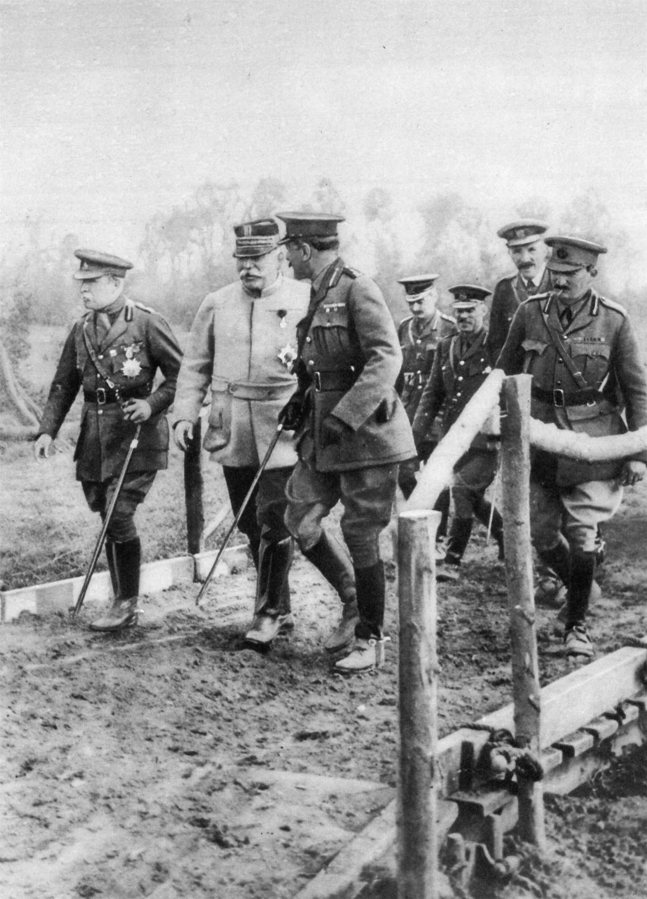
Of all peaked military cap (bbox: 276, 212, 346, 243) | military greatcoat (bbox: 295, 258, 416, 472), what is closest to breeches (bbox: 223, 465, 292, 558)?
military greatcoat (bbox: 295, 258, 416, 472)

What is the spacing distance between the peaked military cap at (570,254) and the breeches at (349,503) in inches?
51.0

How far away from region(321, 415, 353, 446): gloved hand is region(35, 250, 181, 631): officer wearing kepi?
1.23m

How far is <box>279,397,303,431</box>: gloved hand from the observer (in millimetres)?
4746

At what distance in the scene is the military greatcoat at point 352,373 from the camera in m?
4.45

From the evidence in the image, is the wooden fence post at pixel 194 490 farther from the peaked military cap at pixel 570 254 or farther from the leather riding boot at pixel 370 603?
the peaked military cap at pixel 570 254

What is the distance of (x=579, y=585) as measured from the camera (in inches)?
196

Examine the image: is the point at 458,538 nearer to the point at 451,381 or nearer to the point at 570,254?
the point at 451,381

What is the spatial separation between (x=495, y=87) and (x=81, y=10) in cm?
258

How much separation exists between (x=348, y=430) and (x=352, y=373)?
0.32 meters

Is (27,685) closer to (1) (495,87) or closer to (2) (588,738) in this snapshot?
(2) (588,738)

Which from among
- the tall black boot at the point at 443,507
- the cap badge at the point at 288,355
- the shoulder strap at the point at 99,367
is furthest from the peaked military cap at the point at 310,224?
the tall black boot at the point at 443,507

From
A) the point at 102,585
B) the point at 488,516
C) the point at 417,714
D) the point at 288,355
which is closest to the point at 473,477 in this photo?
the point at 488,516

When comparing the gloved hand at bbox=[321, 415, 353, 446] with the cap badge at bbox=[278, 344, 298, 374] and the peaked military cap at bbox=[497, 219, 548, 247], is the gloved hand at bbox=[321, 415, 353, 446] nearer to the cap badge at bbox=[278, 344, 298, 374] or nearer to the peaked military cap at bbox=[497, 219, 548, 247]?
the cap badge at bbox=[278, 344, 298, 374]

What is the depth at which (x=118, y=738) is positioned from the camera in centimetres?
381
